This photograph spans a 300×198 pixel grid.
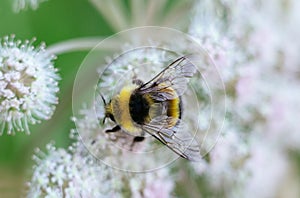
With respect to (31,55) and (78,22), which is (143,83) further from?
(78,22)

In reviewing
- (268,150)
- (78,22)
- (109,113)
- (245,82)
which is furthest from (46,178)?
(268,150)

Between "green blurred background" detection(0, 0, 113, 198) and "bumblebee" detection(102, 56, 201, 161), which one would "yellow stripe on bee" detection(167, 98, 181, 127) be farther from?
"green blurred background" detection(0, 0, 113, 198)

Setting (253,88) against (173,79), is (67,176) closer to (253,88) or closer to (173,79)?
(173,79)

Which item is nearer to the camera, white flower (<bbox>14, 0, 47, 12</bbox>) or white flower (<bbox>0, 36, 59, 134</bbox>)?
white flower (<bbox>0, 36, 59, 134</bbox>)

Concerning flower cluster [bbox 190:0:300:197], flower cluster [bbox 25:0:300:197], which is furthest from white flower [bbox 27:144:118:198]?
flower cluster [bbox 190:0:300:197]

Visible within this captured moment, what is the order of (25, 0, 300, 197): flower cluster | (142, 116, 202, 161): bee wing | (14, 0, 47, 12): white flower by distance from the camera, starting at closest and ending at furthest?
1. (142, 116, 202, 161): bee wing
2. (25, 0, 300, 197): flower cluster
3. (14, 0, 47, 12): white flower

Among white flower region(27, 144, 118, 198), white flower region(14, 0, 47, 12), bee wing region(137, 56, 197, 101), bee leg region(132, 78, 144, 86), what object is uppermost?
white flower region(14, 0, 47, 12)

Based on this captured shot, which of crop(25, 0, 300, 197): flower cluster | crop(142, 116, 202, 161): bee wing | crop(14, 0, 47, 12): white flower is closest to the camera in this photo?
crop(142, 116, 202, 161): bee wing
